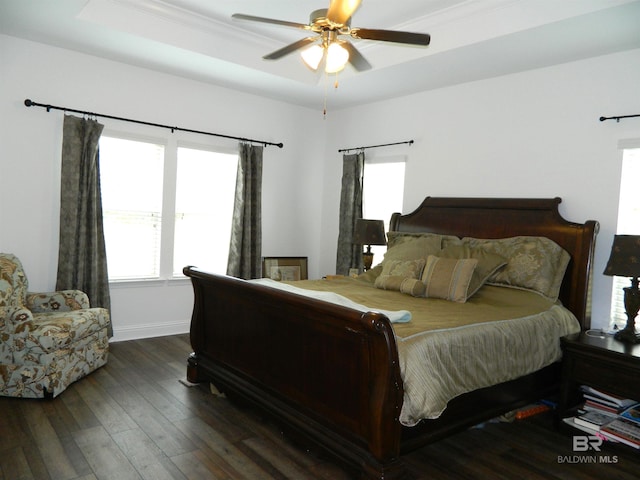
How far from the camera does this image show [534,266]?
11.4 feet

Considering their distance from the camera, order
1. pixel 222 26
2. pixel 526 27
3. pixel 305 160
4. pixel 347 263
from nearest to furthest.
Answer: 1. pixel 526 27
2. pixel 222 26
3. pixel 347 263
4. pixel 305 160

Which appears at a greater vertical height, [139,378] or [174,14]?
[174,14]

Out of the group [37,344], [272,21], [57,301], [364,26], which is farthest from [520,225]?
[57,301]

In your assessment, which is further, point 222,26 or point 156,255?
point 156,255

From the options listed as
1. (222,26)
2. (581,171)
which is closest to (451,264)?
(581,171)

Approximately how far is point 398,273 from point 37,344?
2.68m

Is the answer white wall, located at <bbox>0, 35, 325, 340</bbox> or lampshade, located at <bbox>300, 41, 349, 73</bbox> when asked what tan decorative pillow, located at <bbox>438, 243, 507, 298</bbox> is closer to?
lampshade, located at <bbox>300, 41, 349, 73</bbox>

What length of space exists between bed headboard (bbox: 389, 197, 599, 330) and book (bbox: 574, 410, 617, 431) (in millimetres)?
669

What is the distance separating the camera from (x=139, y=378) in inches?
142

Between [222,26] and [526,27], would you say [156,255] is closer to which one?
[222,26]

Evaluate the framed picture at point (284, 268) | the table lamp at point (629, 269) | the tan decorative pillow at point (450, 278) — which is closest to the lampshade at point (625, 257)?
the table lamp at point (629, 269)

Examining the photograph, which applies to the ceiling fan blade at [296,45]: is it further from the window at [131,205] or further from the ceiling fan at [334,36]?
the window at [131,205]

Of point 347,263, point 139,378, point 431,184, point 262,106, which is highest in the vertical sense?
point 262,106

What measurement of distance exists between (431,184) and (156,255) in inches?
116
